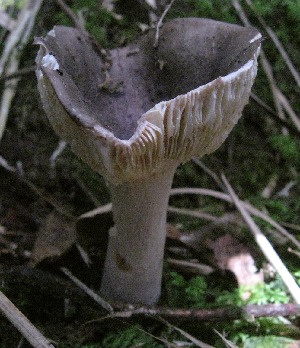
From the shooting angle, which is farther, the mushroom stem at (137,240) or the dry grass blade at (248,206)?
the dry grass blade at (248,206)

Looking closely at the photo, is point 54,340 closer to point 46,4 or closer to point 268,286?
point 268,286

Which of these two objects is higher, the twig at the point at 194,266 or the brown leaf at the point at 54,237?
the brown leaf at the point at 54,237

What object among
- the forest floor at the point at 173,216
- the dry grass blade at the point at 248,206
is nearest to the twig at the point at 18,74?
the forest floor at the point at 173,216

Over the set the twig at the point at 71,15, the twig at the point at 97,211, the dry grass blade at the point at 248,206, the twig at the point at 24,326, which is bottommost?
the dry grass blade at the point at 248,206

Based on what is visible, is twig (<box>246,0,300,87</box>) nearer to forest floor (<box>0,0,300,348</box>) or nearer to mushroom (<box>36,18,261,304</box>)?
forest floor (<box>0,0,300,348</box>)

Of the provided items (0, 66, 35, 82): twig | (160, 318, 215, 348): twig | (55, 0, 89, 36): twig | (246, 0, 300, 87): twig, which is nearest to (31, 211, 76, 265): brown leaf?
(160, 318, 215, 348): twig

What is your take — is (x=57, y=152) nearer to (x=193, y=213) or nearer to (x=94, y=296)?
(x=193, y=213)

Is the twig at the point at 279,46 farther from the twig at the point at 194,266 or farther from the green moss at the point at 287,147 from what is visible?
the twig at the point at 194,266
